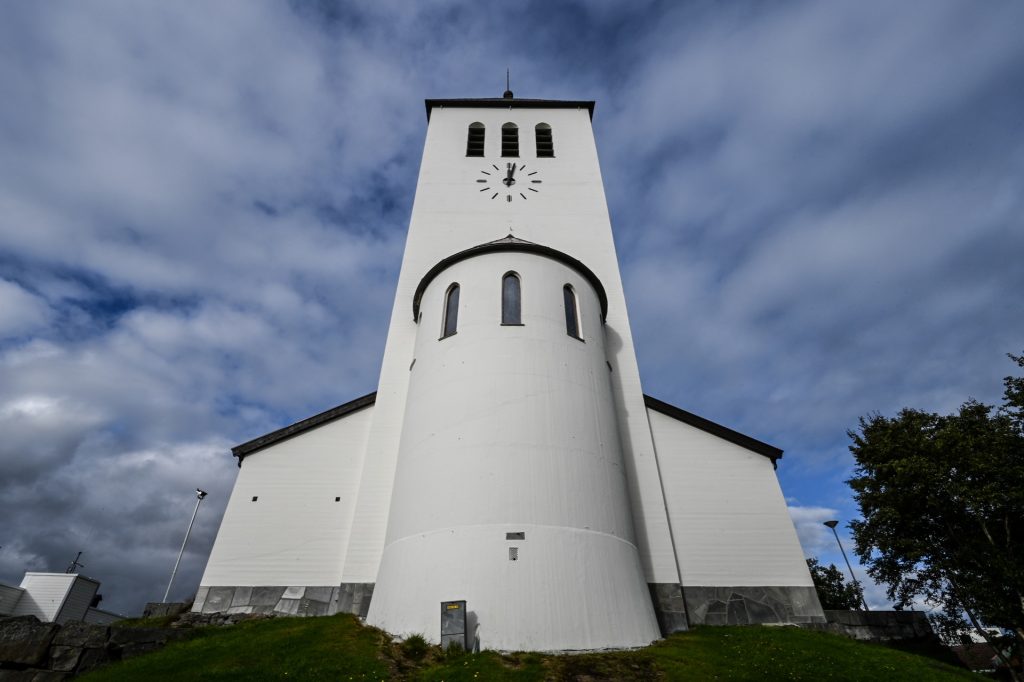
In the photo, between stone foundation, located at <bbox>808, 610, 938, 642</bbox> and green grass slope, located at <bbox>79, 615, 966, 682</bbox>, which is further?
stone foundation, located at <bbox>808, 610, 938, 642</bbox>

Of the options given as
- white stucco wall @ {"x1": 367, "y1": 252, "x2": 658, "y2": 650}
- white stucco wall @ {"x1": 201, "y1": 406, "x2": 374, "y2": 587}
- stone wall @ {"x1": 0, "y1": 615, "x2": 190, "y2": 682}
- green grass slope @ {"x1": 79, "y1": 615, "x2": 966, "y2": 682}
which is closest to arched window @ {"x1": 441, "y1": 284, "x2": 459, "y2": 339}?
white stucco wall @ {"x1": 367, "y1": 252, "x2": 658, "y2": 650}

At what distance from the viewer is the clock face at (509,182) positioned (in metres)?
21.4

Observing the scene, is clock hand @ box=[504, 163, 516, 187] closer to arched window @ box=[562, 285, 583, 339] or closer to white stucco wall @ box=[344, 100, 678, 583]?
white stucco wall @ box=[344, 100, 678, 583]

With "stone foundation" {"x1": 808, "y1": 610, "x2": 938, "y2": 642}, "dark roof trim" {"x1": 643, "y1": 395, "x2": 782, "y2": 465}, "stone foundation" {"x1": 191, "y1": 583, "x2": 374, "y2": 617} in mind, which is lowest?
"stone foundation" {"x1": 808, "y1": 610, "x2": 938, "y2": 642}

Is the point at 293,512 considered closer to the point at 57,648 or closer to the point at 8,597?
the point at 57,648

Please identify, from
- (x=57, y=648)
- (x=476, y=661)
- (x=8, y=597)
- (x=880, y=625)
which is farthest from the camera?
(x=8, y=597)

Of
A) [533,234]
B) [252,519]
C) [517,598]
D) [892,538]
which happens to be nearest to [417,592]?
[517,598]

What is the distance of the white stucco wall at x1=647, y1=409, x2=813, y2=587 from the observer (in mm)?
13078

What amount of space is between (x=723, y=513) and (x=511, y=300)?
8310mm

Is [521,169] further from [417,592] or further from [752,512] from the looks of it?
[417,592]

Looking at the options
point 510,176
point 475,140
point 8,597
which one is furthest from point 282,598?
point 475,140

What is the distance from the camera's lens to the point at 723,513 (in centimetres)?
1393

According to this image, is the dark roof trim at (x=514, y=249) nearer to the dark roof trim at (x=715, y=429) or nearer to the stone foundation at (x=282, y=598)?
the dark roof trim at (x=715, y=429)

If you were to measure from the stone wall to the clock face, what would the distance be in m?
17.8
